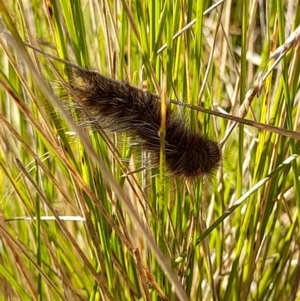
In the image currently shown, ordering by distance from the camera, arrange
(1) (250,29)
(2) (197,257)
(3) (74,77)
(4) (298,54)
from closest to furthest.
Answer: (3) (74,77) → (4) (298,54) → (1) (250,29) → (2) (197,257)

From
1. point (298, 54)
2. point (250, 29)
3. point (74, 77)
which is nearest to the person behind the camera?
point (74, 77)

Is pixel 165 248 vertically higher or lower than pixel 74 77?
lower

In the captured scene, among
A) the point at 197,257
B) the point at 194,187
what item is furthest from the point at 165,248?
the point at 197,257

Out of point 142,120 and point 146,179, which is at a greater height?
point 142,120

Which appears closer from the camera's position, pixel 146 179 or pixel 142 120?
pixel 142 120

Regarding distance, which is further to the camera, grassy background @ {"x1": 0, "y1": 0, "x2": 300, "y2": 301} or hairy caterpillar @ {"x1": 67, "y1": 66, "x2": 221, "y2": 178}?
grassy background @ {"x1": 0, "y1": 0, "x2": 300, "y2": 301}

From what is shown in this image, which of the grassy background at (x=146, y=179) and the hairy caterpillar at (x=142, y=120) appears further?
the grassy background at (x=146, y=179)

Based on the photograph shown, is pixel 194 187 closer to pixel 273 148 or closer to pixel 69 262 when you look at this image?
pixel 273 148

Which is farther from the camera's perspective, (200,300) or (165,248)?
(200,300)
